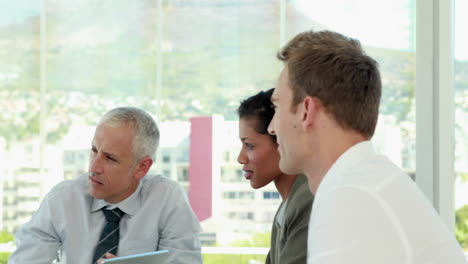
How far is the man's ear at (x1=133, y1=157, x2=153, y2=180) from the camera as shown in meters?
2.56

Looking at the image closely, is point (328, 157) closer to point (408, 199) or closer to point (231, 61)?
point (408, 199)

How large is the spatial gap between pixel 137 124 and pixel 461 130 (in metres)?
2.62

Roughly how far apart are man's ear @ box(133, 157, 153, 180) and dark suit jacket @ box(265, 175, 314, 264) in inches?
31.6

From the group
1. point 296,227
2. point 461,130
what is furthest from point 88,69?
point 296,227

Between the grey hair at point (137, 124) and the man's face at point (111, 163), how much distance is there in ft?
0.05

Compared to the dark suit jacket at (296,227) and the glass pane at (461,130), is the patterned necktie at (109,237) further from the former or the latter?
the glass pane at (461,130)

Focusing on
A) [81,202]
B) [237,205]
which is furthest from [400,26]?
[81,202]

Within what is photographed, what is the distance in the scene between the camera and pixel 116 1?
4641 mm

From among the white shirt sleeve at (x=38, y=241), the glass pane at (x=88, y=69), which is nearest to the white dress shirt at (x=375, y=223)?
the white shirt sleeve at (x=38, y=241)

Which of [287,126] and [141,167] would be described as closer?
[287,126]

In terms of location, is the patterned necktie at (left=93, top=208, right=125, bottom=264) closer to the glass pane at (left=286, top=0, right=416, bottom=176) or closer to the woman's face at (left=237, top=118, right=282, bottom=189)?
the woman's face at (left=237, top=118, right=282, bottom=189)

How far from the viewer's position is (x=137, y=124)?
2.52 metres

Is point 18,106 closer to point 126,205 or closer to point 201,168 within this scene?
point 201,168

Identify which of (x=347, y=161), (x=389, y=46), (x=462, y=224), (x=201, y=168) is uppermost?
(x=389, y=46)
